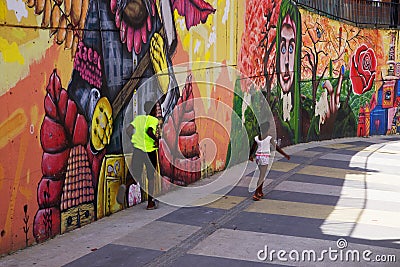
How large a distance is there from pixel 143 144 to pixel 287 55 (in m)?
9.70

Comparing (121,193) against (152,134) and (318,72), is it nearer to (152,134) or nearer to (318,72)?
(152,134)

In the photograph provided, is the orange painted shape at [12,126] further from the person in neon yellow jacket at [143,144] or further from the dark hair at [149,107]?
the dark hair at [149,107]

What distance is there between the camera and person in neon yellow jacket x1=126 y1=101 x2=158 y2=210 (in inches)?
371

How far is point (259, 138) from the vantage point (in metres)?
10.6

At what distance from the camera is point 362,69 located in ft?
76.3

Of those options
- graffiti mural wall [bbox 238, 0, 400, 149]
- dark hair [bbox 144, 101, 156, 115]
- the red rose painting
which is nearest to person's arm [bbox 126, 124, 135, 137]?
dark hair [bbox 144, 101, 156, 115]

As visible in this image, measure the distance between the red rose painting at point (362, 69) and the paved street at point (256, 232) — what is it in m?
11.0

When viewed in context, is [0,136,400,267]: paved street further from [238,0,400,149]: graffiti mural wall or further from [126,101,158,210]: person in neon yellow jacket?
[238,0,400,149]: graffiti mural wall

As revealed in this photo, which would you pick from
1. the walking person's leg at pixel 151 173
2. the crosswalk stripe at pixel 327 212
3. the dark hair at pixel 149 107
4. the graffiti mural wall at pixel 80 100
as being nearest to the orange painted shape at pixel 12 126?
the graffiti mural wall at pixel 80 100

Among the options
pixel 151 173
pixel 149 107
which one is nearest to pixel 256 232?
pixel 151 173

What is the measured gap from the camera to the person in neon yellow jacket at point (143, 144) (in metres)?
9.42

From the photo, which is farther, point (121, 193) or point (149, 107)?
point (149, 107)

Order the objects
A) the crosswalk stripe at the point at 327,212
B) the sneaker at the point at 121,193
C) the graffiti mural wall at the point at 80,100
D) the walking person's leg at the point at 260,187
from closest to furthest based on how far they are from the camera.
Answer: the graffiti mural wall at the point at 80,100
the sneaker at the point at 121,193
the crosswalk stripe at the point at 327,212
the walking person's leg at the point at 260,187

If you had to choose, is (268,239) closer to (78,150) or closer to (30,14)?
(78,150)
